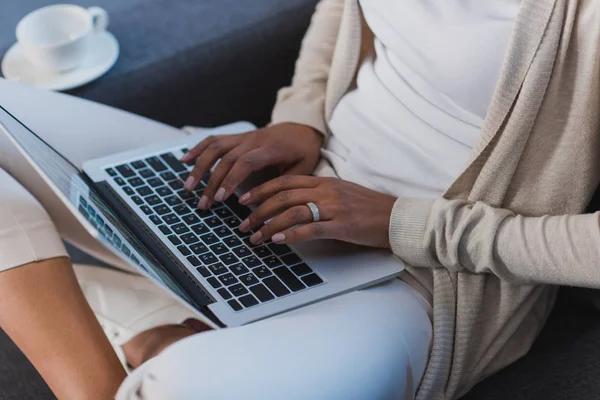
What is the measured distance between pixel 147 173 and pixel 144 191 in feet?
0.12

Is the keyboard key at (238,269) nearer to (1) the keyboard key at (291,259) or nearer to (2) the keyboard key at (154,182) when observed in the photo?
(1) the keyboard key at (291,259)

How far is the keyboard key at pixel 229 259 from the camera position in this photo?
3.06ft

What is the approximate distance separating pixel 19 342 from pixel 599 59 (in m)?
0.70

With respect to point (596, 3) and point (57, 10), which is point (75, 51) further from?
point (596, 3)

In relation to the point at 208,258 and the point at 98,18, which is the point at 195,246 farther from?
the point at 98,18

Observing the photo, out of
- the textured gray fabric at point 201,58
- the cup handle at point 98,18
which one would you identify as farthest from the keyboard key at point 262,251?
the cup handle at point 98,18

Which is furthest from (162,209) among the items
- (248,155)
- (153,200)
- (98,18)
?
(98,18)

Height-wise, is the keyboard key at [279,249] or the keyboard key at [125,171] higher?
the keyboard key at [125,171]

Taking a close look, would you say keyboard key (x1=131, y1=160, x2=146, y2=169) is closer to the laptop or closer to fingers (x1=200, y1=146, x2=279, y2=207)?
the laptop

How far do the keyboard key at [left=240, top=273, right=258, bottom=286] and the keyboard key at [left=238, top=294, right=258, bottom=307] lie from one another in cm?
2

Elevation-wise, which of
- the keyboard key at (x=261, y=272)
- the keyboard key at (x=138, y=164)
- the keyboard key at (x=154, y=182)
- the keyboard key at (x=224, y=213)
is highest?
the keyboard key at (x=138, y=164)

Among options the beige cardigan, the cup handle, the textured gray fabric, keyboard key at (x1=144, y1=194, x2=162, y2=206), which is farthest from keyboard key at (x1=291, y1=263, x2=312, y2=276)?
the cup handle

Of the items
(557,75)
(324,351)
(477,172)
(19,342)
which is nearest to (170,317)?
(19,342)

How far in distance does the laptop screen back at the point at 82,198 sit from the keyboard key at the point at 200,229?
0.07 m
